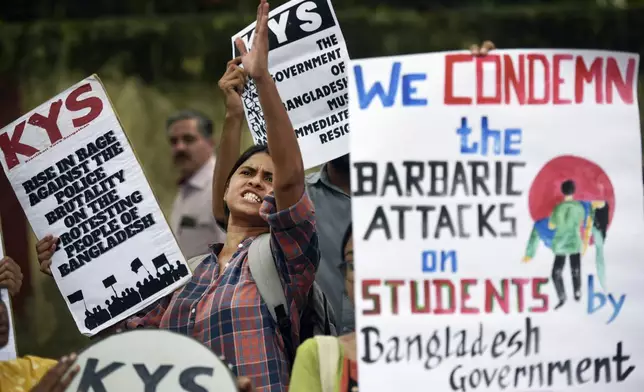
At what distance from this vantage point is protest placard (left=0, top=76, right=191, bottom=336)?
4.81 metres

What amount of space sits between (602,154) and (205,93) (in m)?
5.65

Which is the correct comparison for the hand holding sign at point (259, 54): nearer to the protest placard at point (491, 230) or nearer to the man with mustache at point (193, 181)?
the protest placard at point (491, 230)

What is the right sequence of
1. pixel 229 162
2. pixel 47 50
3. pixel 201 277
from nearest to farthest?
pixel 201 277, pixel 229 162, pixel 47 50

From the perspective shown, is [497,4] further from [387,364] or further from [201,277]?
[387,364]

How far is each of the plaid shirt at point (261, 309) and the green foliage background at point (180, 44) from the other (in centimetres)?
481

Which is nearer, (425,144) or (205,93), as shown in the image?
(425,144)

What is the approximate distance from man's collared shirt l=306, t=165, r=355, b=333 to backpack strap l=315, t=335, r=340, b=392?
1.03m

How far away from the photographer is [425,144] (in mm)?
4004

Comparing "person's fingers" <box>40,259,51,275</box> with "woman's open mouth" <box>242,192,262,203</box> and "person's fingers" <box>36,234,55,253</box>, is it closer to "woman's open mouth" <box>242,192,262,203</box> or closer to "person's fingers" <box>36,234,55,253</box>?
"person's fingers" <box>36,234,55,253</box>

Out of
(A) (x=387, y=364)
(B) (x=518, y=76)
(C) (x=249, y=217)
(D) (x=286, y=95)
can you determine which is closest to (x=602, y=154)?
(B) (x=518, y=76)

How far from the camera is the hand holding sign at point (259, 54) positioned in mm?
4379

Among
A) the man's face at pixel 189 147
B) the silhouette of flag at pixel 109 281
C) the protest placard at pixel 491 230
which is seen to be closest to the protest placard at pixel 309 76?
the silhouette of flag at pixel 109 281

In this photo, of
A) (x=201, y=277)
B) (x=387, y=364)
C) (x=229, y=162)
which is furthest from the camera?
(x=229, y=162)

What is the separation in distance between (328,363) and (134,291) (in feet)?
3.15
